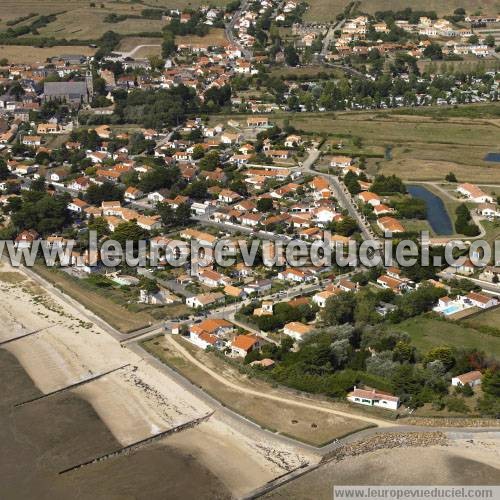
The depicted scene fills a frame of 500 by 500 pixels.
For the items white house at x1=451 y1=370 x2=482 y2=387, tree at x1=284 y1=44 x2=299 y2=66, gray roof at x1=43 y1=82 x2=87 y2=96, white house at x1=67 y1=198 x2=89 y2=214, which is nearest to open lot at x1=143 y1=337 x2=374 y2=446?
white house at x1=451 y1=370 x2=482 y2=387

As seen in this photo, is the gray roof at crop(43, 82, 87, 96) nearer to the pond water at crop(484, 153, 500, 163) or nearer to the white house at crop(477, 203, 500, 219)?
the pond water at crop(484, 153, 500, 163)

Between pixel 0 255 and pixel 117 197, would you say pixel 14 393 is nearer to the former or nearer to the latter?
pixel 0 255

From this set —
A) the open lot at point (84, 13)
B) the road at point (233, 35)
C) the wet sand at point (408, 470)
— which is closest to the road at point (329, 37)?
the road at point (233, 35)

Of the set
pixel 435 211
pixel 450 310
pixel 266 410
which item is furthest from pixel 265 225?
pixel 266 410

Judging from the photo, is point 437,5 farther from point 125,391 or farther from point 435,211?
point 125,391

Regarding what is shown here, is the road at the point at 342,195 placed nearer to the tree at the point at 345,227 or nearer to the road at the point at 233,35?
the tree at the point at 345,227

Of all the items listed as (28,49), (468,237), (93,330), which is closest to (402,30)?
(28,49)
